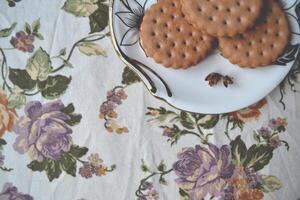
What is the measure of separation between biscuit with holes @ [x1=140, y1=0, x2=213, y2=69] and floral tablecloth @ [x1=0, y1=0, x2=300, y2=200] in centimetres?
8

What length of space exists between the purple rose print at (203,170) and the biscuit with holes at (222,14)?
0.75 ft

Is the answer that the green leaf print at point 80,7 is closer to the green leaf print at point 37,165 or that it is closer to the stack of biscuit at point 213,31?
the stack of biscuit at point 213,31

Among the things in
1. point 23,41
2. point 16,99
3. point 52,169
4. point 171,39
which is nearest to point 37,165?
point 52,169

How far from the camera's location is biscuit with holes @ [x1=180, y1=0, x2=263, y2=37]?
692mm

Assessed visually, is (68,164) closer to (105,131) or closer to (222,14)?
(105,131)

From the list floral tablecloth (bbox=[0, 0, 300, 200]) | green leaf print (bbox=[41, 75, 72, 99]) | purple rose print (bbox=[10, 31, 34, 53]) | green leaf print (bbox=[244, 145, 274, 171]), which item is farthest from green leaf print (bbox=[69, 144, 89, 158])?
green leaf print (bbox=[244, 145, 274, 171])

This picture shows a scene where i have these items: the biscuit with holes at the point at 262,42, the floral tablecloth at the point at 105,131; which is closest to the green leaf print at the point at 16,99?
the floral tablecloth at the point at 105,131

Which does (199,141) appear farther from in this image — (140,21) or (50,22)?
(50,22)

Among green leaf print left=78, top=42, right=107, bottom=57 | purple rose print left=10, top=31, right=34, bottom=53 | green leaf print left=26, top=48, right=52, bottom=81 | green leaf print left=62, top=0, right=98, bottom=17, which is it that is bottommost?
green leaf print left=26, top=48, right=52, bottom=81

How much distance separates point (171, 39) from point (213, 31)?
0.26ft

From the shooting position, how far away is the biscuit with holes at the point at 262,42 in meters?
0.71

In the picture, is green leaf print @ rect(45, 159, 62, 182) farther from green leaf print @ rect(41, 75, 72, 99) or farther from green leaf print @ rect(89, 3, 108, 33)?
green leaf print @ rect(89, 3, 108, 33)

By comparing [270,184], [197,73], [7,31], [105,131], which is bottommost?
[270,184]

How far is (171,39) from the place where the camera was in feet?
2.31
